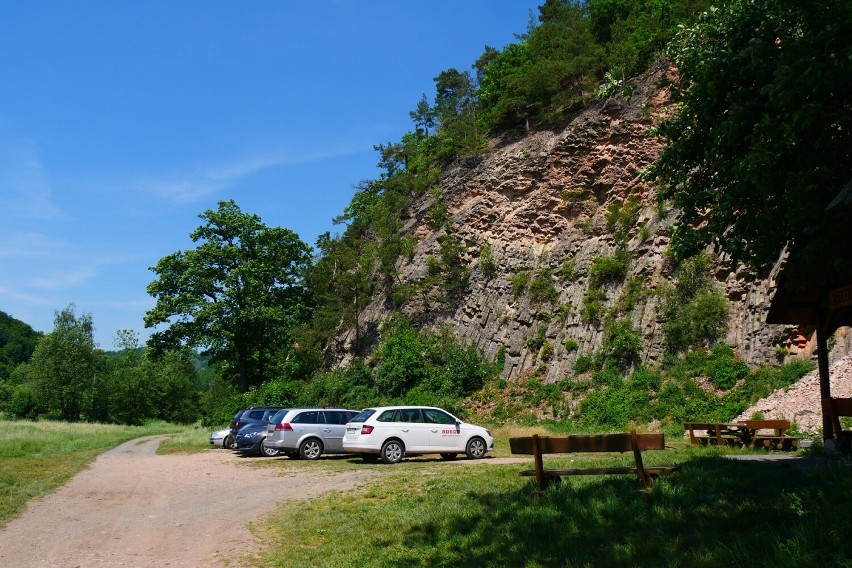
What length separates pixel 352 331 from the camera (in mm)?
48125

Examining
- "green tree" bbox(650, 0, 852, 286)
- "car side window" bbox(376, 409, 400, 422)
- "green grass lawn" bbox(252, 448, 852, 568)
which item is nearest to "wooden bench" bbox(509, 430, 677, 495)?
"green grass lawn" bbox(252, 448, 852, 568)

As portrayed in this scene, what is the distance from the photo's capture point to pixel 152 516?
11.2 meters

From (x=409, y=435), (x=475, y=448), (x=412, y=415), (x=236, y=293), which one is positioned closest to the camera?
(x=409, y=435)

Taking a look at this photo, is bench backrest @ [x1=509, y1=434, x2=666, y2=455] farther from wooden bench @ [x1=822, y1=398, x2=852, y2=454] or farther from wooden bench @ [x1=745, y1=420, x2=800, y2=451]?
wooden bench @ [x1=745, y1=420, x2=800, y2=451]

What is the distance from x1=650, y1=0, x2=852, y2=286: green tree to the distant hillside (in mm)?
136354

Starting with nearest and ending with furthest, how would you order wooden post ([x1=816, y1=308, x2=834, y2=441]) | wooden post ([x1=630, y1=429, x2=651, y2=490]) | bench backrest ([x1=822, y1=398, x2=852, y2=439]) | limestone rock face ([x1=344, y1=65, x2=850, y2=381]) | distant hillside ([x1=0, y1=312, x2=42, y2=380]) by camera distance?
wooden post ([x1=630, y1=429, x2=651, y2=490])
bench backrest ([x1=822, y1=398, x2=852, y2=439])
wooden post ([x1=816, y1=308, x2=834, y2=441])
limestone rock face ([x1=344, y1=65, x2=850, y2=381])
distant hillside ([x1=0, y1=312, x2=42, y2=380])

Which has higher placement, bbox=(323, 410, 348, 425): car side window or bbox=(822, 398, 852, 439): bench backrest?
bbox=(822, 398, 852, 439): bench backrest

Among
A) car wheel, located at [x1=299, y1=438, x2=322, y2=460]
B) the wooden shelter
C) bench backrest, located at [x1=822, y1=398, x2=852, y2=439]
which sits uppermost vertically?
the wooden shelter

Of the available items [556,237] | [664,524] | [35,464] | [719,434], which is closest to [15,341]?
[556,237]

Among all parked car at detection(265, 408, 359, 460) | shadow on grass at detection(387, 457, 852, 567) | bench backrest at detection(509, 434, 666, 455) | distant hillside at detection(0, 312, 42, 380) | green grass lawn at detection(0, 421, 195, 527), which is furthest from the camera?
distant hillside at detection(0, 312, 42, 380)

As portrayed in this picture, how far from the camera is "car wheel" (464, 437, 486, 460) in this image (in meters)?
19.6

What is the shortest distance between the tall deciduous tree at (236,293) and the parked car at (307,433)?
25016 millimetres

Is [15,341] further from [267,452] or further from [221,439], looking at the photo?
[267,452]

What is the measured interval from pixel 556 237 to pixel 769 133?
28975 mm
